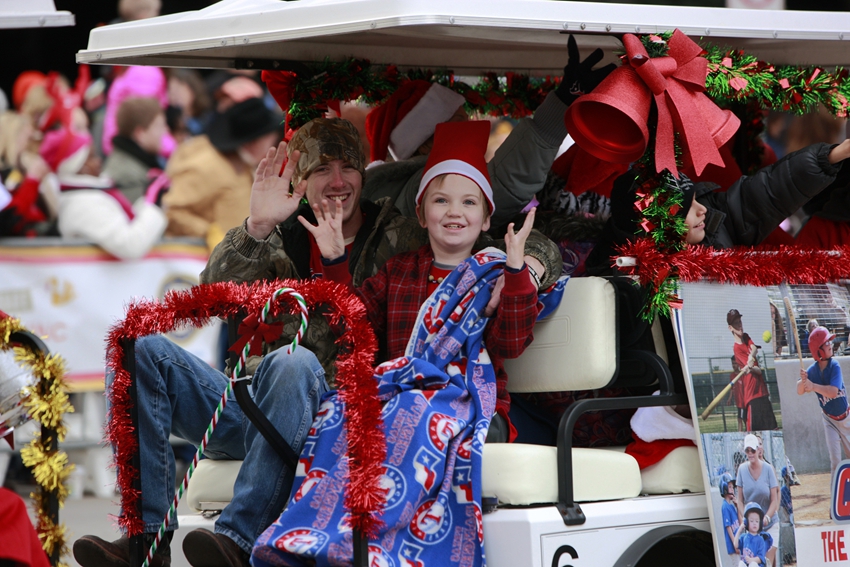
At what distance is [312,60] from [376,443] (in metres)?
1.95

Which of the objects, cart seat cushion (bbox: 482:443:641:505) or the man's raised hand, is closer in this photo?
cart seat cushion (bbox: 482:443:641:505)

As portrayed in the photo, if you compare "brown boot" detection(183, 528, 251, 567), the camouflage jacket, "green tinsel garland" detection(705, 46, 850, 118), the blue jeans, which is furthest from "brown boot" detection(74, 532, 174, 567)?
Answer: "green tinsel garland" detection(705, 46, 850, 118)

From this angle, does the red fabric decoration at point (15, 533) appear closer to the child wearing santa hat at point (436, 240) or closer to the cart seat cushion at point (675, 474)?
the child wearing santa hat at point (436, 240)

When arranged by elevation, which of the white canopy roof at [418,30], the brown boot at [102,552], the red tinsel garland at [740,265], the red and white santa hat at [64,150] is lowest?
the brown boot at [102,552]

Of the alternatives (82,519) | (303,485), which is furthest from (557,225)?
(82,519)

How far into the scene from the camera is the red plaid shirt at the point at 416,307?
→ 3.19 m

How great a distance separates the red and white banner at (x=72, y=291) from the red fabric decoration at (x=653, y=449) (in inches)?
159

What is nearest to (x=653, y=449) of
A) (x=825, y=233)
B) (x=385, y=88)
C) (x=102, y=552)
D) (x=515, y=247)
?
(x=515, y=247)

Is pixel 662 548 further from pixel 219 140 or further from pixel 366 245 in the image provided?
pixel 219 140

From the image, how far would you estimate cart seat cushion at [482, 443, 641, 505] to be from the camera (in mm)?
2982

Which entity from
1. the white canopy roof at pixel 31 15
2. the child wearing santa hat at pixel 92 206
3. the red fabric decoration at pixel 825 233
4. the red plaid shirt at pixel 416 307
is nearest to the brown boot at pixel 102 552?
the red plaid shirt at pixel 416 307

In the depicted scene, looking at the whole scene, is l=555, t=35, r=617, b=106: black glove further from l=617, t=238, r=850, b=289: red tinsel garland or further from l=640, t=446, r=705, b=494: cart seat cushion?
l=640, t=446, r=705, b=494: cart seat cushion

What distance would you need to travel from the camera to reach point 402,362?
3129 millimetres

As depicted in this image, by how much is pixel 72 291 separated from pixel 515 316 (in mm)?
4449
